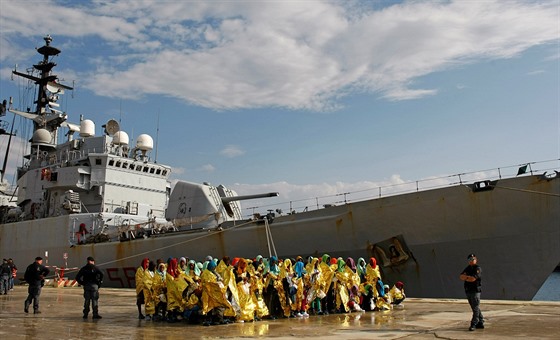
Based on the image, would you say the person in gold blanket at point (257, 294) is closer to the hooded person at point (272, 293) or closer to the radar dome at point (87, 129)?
the hooded person at point (272, 293)

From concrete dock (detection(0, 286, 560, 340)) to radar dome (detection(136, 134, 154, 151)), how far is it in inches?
620

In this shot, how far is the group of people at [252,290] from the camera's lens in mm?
8766

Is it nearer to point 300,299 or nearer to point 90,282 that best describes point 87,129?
point 90,282

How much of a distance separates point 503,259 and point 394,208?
3206mm

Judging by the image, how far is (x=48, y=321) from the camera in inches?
364

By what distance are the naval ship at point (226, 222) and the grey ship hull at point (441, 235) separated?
0.09ft

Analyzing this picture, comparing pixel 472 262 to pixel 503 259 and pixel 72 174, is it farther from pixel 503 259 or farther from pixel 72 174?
pixel 72 174

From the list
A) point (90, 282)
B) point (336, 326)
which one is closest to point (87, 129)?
point (90, 282)

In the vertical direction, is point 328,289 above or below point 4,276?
below

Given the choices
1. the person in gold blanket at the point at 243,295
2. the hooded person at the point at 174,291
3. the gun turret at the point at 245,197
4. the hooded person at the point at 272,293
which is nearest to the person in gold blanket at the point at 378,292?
the hooded person at the point at 272,293

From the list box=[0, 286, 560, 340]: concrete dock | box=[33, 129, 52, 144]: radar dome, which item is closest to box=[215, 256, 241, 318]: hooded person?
box=[0, 286, 560, 340]: concrete dock

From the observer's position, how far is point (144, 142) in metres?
26.4

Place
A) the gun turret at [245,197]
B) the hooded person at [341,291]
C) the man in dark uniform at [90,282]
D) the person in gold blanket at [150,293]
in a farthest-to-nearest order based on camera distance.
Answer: the gun turret at [245,197], the hooded person at [341,291], the man in dark uniform at [90,282], the person in gold blanket at [150,293]

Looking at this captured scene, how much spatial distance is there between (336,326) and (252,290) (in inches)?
68.6
